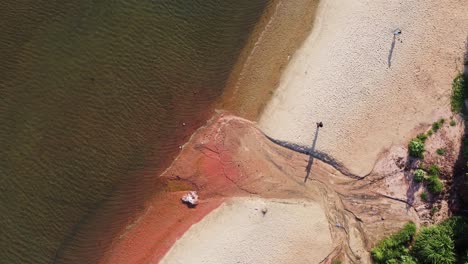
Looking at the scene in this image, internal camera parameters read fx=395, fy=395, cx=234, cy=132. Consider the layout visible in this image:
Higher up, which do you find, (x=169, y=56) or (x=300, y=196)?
(x=169, y=56)

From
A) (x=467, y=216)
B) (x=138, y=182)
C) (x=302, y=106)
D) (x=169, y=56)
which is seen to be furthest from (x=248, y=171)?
(x=467, y=216)

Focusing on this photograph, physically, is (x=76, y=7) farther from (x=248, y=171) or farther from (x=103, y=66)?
(x=248, y=171)

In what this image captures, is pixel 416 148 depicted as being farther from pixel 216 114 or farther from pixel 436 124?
pixel 216 114

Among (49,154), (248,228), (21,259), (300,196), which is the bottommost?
(21,259)

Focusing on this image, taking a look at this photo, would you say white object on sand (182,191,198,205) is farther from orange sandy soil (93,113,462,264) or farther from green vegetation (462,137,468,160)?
green vegetation (462,137,468,160)

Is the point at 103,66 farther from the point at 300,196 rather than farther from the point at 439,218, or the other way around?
the point at 439,218

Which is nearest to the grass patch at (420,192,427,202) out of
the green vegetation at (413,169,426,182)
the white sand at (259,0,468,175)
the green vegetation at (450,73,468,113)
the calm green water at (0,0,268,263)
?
the green vegetation at (413,169,426,182)
